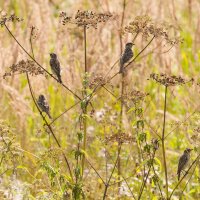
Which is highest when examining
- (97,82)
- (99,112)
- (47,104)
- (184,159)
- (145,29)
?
(99,112)

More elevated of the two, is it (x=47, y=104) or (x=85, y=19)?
(x=85, y=19)

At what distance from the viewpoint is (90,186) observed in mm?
4504

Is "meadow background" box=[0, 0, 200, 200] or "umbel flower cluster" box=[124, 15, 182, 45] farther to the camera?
"meadow background" box=[0, 0, 200, 200]

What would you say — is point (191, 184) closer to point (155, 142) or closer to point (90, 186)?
point (90, 186)

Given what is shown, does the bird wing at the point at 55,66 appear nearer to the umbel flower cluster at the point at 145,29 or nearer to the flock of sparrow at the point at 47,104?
the flock of sparrow at the point at 47,104

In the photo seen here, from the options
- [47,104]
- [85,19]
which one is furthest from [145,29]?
[47,104]

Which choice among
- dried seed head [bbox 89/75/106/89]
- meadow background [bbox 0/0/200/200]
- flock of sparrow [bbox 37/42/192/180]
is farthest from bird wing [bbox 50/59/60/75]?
meadow background [bbox 0/0/200/200]

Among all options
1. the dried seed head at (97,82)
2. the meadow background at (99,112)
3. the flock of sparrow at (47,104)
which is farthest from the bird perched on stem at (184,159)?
the meadow background at (99,112)

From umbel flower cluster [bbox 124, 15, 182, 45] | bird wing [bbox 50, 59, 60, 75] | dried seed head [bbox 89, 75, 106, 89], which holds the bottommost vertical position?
dried seed head [bbox 89, 75, 106, 89]

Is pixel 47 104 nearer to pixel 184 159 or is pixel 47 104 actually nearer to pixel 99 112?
pixel 184 159

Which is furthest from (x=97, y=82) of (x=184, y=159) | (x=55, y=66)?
(x=184, y=159)

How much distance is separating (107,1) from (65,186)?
264cm

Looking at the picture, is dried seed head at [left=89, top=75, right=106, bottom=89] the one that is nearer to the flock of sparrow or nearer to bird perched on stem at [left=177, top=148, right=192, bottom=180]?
the flock of sparrow

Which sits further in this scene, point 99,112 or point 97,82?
point 99,112
